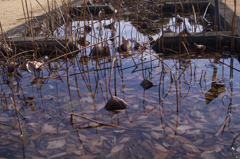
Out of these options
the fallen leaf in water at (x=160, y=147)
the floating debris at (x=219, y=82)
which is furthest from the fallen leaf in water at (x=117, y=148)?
the floating debris at (x=219, y=82)

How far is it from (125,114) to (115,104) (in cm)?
10

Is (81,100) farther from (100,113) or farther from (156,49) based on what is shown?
(156,49)

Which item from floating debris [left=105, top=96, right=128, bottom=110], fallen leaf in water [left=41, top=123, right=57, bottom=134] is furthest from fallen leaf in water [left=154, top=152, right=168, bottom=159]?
fallen leaf in water [left=41, top=123, right=57, bottom=134]

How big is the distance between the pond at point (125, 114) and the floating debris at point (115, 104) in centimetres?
4

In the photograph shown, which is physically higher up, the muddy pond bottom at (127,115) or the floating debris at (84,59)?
the floating debris at (84,59)

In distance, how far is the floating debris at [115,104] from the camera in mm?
1560

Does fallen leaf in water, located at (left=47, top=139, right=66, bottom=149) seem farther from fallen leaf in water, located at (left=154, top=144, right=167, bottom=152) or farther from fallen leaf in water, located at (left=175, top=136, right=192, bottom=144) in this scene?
fallen leaf in water, located at (left=175, top=136, right=192, bottom=144)

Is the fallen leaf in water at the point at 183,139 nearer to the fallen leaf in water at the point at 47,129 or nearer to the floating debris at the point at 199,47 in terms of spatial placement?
the fallen leaf in water at the point at 47,129

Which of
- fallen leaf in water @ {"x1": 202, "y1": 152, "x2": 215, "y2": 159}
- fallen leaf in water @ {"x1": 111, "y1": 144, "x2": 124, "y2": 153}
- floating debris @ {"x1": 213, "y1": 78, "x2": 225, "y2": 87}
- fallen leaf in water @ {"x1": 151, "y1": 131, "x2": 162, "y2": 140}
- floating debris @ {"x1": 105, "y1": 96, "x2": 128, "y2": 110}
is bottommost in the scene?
fallen leaf in water @ {"x1": 202, "y1": 152, "x2": 215, "y2": 159}

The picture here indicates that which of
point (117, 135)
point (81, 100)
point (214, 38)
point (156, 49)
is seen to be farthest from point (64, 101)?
point (214, 38)

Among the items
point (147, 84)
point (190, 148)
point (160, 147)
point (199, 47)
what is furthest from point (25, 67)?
point (199, 47)

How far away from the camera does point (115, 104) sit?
156 cm

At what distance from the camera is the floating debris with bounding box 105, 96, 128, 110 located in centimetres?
156

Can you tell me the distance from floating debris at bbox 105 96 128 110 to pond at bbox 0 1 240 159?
0.04m
